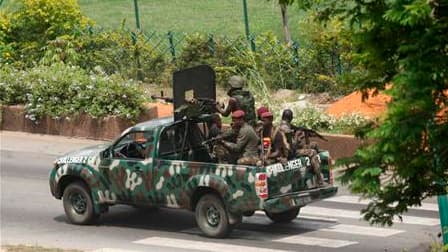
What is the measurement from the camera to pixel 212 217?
59.7ft

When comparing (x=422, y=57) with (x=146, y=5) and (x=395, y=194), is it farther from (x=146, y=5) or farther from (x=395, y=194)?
(x=146, y=5)

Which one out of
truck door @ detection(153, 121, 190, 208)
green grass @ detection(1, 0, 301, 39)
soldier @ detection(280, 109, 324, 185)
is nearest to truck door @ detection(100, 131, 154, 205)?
truck door @ detection(153, 121, 190, 208)

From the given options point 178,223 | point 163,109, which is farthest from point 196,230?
point 163,109

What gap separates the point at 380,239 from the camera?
59.3 feet

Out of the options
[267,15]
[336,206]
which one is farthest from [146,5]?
[336,206]

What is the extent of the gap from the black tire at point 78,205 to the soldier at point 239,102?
2.44 metres

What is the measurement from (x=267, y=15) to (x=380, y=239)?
20.0 metres

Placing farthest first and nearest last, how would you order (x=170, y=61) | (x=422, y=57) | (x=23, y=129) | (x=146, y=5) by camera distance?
(x=146, y=5), (x=170, y=61), (x=23, y=129), (x=422, y=57)

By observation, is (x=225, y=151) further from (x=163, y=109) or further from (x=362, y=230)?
(x=163, y=109)

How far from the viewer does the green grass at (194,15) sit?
3669 cm

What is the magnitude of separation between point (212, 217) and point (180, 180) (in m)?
0.71

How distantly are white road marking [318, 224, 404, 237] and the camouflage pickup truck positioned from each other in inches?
25.1

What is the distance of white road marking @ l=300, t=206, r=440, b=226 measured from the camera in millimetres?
19219

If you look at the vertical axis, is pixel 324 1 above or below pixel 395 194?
above
